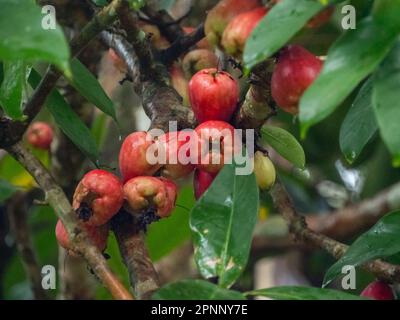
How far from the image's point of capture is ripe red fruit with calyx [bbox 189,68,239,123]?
872 mm

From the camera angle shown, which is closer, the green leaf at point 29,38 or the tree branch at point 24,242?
the green leaf at point 29,38

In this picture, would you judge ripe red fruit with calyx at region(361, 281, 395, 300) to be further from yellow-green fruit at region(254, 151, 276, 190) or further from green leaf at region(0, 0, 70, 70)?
green leaf at region(0, 0, 70, 70)

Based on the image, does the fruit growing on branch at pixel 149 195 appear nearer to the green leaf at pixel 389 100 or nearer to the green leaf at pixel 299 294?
the green leaf at pixel 299 294

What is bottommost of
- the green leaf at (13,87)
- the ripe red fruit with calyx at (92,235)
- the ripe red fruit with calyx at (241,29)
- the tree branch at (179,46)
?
the ripe red fruit with calyx at (92,235)

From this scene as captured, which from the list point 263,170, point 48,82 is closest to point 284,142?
point 263,170

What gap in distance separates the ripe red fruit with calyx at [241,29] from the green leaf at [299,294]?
0.70ft

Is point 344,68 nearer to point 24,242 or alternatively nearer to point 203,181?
point 203,181

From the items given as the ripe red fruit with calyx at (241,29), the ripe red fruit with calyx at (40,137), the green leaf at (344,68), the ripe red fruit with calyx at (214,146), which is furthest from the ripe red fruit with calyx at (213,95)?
the ripe red fruit with calyx at (40,137)

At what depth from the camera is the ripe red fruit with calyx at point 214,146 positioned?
819mm

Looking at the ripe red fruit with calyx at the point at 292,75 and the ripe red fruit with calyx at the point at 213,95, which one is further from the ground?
the ripe red fruit with calyx at the point at 213,95

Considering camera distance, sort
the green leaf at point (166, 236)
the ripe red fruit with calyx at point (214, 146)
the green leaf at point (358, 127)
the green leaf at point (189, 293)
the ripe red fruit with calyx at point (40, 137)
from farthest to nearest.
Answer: the green leaf at point (166, 236) → the ripe red fruit with calyx at point (40, 137) → the green leaf at point (358, 127) → the ripe red fruit with calyx at point (214, 146) → the green leaf at point (189, 293)

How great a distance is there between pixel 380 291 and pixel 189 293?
1.08 feet

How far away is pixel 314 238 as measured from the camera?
Answer: 1137 mm
